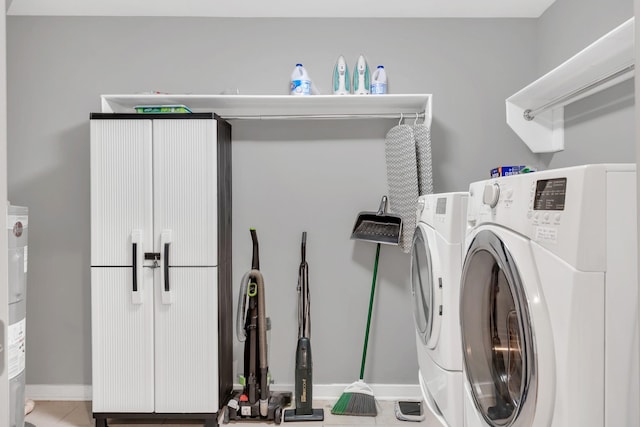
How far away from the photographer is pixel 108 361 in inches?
103

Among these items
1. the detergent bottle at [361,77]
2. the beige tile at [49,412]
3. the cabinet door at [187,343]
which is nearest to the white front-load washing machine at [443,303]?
the detergent bottle at [361,77]

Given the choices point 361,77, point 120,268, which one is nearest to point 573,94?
point 361,77

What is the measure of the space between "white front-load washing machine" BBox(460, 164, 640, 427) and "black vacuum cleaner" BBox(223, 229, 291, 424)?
1710 millimetres

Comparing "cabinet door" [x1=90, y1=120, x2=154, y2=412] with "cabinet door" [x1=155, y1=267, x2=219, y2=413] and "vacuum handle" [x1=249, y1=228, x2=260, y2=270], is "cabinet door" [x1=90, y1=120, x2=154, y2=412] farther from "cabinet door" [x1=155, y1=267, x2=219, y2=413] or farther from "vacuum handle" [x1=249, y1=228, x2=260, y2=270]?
"vacuum handle" [x1=249, y1=228, x2=260, y2=270]

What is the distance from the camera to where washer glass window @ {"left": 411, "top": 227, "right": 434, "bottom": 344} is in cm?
204

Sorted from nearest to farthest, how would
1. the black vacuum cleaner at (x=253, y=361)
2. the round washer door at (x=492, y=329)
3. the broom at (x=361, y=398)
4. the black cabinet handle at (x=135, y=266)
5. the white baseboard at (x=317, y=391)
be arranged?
the round washer door at (x=492, y=329), the black cabinet handle at (x=135, y=266), the black vacuum cleaner at (x=253, y=361), the broom at (x=361, y=398), the white baseboard at (x=317, y=391)

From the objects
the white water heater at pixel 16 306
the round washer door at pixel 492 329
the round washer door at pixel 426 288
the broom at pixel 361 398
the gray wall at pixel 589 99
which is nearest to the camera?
the round washer door at pixel 492 329

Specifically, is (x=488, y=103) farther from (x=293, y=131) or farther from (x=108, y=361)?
(x=108, y=361)

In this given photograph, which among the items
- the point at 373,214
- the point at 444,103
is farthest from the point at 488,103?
the point at 373,214

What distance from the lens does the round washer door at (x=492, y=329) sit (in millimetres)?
1305

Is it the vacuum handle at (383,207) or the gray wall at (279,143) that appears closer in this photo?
the vacuum handle at (383,207)

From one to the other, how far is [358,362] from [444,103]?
5.57ft

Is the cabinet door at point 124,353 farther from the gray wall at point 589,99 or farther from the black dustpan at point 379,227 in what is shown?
the gray wall at point 589,99

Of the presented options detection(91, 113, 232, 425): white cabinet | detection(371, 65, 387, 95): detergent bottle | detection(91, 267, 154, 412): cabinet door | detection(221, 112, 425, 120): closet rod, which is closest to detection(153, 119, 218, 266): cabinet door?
detection(91, 113, 232, 425): white cabinet
